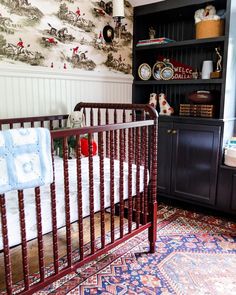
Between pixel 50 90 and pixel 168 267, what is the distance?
1.59 meters

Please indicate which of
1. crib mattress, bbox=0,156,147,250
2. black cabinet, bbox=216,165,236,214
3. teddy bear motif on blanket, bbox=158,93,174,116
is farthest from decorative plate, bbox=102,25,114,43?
black cabinet, bbox=216,165,236,214

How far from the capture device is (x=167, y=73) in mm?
2924

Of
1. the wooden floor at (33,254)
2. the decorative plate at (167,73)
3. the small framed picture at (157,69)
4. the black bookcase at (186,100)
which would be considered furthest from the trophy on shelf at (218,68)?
the wooden floor at (33,254)

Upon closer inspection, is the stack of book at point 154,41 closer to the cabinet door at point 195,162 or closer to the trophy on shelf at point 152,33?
the trophy on shelf at point 152,33

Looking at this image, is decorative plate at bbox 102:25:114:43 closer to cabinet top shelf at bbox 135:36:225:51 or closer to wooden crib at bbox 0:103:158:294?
cabinet top shelf at bbox 135:36:225:51

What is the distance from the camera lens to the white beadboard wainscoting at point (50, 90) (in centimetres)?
210

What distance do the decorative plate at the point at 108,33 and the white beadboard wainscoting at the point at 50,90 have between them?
0.31m

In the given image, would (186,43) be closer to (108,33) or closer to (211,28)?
(211,28)

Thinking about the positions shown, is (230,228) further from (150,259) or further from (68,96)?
(68,96)

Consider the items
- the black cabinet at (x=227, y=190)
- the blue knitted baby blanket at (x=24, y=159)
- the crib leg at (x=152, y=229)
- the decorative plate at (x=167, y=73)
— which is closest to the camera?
the blue knitted baby blanket at (x=24, y=159)

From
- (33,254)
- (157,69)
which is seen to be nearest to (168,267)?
(33,254)

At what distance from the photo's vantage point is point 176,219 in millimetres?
2564

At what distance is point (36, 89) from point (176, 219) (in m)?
1.60

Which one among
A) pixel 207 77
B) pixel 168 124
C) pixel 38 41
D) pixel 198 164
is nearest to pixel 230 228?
pixel 198 164
